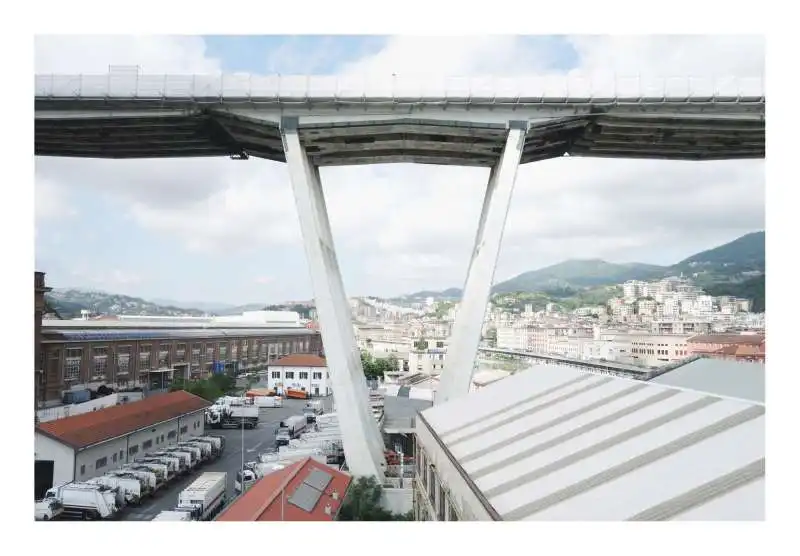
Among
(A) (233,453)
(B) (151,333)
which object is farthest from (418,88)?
(B) (151,333)

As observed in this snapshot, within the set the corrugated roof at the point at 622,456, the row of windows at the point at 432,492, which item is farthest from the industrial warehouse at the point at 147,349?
the corrugated roof at the point at 622,456

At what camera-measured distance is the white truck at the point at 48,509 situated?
25.2 feet

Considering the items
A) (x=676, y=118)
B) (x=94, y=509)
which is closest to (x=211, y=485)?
(x=94, y=509)

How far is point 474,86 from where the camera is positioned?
8.81m

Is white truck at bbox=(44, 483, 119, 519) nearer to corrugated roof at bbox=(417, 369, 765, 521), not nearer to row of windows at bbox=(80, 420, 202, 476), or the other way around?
row of windows at bbox=(80, 420, 202, 476)

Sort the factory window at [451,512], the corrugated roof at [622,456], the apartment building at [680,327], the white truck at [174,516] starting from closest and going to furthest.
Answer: the corrugated roof at [622,456]
the factory window at [451,512]
the white truck at [174,516]
the apartment building at [680,327]

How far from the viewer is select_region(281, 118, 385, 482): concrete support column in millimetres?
8859

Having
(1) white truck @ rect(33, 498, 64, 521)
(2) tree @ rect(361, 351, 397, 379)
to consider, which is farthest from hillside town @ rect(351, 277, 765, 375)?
(1) white truck @ rect(33, 498, 64, 521)

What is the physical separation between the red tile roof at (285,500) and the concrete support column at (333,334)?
0.73 metres

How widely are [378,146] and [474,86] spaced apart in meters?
2.65

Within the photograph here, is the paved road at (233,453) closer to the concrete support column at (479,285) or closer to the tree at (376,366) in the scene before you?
the concrete support column at (479,285)

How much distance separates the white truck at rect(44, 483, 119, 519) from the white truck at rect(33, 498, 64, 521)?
0.21 ft
